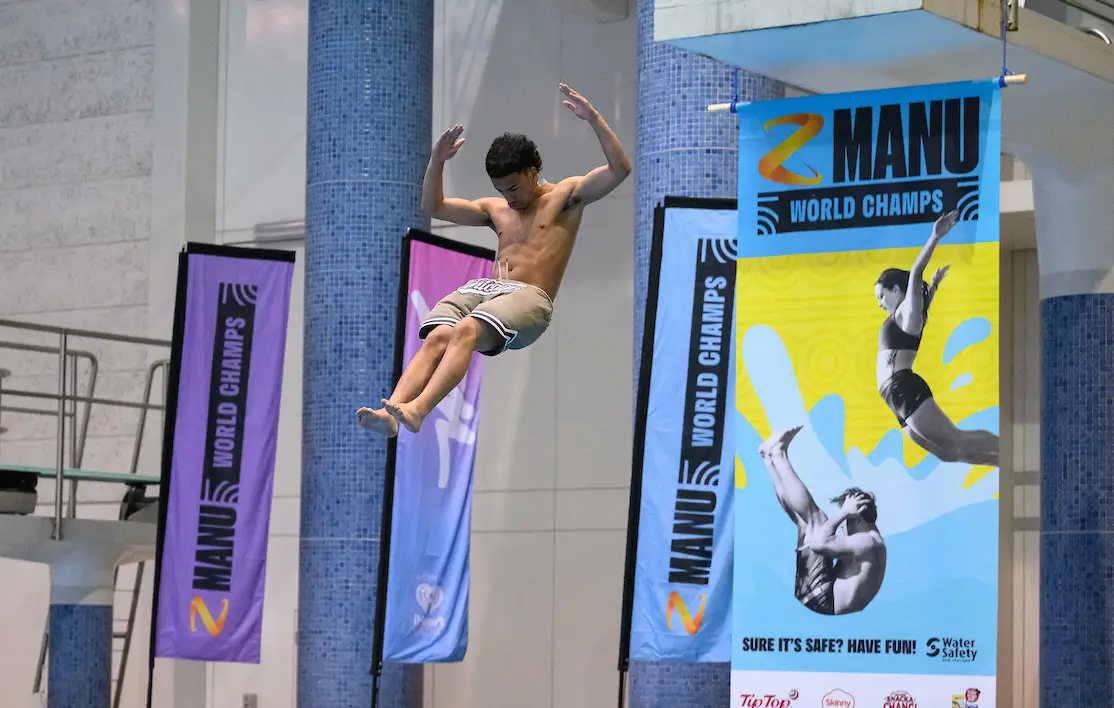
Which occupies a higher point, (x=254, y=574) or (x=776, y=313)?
(x=776, y=313)

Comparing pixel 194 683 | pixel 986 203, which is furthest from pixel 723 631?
pixel 194 683

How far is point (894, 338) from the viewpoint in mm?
6965

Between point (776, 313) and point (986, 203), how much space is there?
3.37ft

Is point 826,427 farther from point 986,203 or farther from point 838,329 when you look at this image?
point 986,203

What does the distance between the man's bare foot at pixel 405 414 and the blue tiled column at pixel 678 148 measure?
3.51 m

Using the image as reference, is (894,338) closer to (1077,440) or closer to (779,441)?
(779,441)

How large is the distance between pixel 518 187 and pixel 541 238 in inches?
11.0

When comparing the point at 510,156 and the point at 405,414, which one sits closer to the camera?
the point at 405,414

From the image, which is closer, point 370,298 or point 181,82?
point 370,298

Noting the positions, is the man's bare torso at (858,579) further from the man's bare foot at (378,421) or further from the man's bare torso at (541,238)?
the man's bare foot at (378,421)

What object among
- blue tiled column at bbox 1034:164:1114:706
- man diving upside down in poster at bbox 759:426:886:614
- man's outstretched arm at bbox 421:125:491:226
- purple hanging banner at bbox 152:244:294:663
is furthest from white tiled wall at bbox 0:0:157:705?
man diving upside down in poster at bbox 759:426:886:614

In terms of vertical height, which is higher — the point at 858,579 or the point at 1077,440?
the point at 1077,440

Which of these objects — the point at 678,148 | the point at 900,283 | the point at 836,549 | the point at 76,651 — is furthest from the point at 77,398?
the point at 900,283

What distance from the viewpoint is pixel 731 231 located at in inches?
352
